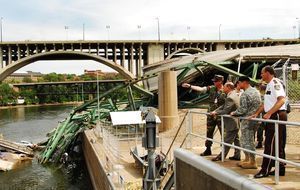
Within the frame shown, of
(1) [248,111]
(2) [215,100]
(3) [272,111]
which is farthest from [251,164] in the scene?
(2) [215,100]

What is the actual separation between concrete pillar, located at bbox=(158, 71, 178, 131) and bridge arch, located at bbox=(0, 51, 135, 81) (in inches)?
1739

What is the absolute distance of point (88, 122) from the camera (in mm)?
31500

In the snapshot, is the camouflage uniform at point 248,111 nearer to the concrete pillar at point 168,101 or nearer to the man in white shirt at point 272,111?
the man in white shirt at point 272,111

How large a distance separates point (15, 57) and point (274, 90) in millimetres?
64370

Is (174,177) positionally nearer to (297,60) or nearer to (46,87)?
(297,60)

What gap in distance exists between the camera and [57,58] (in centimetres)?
7050

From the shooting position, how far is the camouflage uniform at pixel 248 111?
712 centimetres

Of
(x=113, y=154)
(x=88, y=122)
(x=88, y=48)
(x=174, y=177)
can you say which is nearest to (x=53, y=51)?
(x=88, y=48)

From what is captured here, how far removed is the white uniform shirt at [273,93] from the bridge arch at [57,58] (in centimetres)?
5996

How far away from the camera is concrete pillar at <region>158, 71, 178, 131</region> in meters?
22.4

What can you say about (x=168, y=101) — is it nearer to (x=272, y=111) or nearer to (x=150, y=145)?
(x=150, y=145)

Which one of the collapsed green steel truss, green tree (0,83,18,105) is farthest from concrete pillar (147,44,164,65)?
green tree (0,83,18,105)

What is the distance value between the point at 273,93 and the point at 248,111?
827 mm

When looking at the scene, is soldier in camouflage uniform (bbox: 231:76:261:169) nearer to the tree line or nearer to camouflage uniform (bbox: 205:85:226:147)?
camouflage uniform (bbox: 205:85:226:147)
